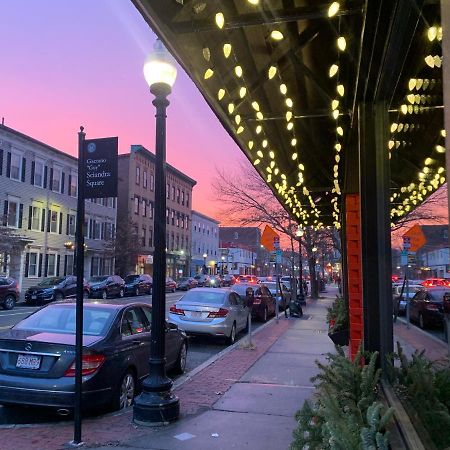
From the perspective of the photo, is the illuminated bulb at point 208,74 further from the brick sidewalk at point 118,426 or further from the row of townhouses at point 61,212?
the row of townhouses at point 61,212

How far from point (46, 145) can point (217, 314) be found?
29.7m

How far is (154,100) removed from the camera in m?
6.73

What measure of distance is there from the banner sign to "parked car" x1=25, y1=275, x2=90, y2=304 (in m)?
22.0

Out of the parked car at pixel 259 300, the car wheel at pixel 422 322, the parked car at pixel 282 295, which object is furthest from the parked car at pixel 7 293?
the car wheel at pixel 422 322

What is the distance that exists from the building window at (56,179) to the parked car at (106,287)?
920 cm

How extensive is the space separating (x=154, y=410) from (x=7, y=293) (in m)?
20.5

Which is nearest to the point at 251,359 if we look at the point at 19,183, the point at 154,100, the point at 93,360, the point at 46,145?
the point at 93,360

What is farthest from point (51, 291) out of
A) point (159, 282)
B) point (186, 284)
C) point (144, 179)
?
point (144, 179)

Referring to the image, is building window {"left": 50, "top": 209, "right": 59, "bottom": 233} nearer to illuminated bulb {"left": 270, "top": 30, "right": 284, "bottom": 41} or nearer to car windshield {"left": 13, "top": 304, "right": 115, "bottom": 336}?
car windshield {"left": 13, "top": 304, "right": 115, "bottom": 336}

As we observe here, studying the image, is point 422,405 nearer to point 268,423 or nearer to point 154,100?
point 268,423

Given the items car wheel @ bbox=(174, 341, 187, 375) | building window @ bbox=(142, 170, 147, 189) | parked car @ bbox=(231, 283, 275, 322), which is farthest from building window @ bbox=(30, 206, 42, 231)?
car wheel @ bbox=(174, 341, 187, 375)

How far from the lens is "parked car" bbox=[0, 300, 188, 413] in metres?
6.16

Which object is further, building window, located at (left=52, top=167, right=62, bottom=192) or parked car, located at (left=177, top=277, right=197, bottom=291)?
parked car, located at (left=177, top=277, right=197, bottom=291)

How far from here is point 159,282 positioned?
21.4 feet
